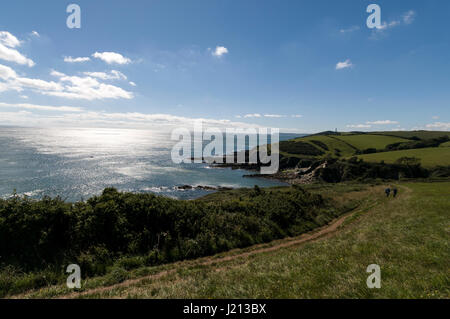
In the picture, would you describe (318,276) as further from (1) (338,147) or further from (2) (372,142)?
(2) (372,142)

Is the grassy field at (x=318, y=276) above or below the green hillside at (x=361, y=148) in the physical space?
below

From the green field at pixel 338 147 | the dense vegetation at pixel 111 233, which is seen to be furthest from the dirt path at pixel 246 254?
the green field at pixel 338 147

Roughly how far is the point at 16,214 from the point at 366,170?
288ft

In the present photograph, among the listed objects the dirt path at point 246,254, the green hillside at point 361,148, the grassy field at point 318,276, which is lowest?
the dirt path at point 246,254

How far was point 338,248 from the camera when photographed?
10.5m

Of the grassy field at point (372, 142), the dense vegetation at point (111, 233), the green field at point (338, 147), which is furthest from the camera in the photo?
the grassy field at point (372, 142)

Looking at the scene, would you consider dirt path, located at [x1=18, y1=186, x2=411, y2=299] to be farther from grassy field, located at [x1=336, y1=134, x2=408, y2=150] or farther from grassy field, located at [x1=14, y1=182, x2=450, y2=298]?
grassy field, located at [x1=336, y1=134, x2=408, y2=150]

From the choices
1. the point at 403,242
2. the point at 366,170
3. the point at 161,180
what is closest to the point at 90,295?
the point at 403,242

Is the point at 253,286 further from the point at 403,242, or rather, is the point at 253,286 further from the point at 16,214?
the point at 16,214

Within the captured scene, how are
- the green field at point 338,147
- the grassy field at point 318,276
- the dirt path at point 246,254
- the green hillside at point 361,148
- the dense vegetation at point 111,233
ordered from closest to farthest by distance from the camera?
the grassy field at point 318,276 → the dirt path at point 246,254 → the dense vegetation at point 111,233 → the green hillside at point 361,148 → the green field at point 338,147

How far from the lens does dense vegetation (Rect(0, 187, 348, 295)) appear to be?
9.69m

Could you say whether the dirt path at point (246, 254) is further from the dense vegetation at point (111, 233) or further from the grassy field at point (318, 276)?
the dense vegetation at point (111, 233)

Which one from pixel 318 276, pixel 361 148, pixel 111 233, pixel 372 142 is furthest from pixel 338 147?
Result: pixel 111 233

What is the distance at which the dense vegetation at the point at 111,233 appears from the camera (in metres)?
9.69
